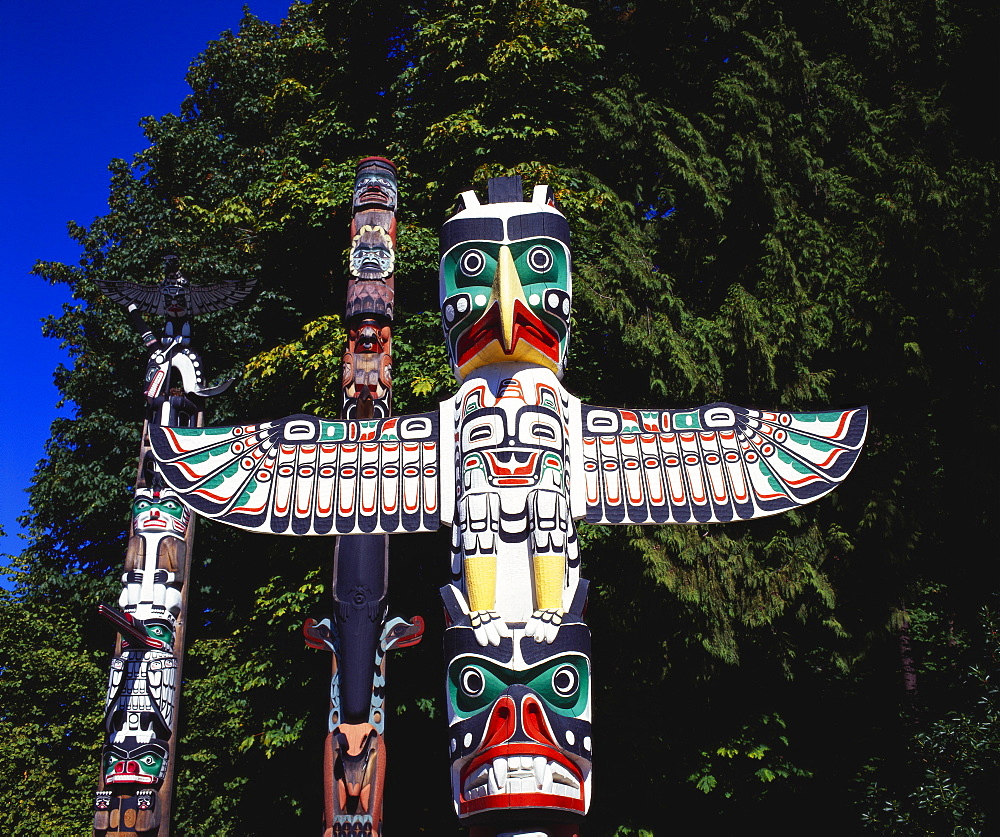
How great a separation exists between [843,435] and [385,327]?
3.99 metres

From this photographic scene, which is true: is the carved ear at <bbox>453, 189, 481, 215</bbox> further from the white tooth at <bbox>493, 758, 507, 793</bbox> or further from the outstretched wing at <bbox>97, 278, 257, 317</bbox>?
the outstretched wing at <bbox>97, 278, 257, 317</bbox>

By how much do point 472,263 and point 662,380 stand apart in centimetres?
445

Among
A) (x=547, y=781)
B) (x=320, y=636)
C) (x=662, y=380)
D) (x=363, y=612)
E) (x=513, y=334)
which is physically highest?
(x=662, y=380)

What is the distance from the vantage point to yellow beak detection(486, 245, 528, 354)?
16.1ft

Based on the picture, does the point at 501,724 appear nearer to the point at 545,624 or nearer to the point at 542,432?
the point at 545,624

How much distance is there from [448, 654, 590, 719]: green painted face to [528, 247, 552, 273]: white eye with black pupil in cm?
212

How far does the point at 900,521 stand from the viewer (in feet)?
28.1

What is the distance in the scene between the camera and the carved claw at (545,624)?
433 centimetres

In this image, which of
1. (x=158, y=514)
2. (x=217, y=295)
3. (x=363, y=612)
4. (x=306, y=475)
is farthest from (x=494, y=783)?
(x=217, y=295)

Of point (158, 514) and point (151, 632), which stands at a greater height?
point (158, 514)

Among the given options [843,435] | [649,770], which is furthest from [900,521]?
[843,435]

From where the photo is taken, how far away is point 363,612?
6191mm

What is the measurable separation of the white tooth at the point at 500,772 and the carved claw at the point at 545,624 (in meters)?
0.59

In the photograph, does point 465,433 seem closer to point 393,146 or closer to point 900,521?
point 900,521
